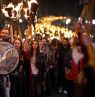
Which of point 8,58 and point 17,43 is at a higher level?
point 17,43

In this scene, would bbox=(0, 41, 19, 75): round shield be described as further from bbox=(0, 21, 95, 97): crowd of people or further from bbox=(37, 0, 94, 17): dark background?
bbox=(37, 0, 94, 17): dark background

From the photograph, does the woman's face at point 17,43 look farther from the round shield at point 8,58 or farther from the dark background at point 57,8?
the dark background at point 57,8

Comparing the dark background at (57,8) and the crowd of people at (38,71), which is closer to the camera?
the crowd of people at (38,71)

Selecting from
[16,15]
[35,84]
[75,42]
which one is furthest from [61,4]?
[75,42]

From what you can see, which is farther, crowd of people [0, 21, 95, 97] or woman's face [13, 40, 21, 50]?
woman's face [13, 40, 21, 50]

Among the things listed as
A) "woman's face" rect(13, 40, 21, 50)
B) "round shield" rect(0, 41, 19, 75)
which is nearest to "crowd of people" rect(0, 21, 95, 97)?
"woman's face" rect(13, 40, 21, 50)

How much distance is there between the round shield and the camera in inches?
460

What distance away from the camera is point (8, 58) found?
1191 centimetres

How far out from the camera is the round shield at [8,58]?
1169cm

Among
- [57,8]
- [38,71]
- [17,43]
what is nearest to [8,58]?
[17,43]

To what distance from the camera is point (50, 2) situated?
58.3 meters

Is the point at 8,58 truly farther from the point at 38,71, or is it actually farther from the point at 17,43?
the point at 38,71

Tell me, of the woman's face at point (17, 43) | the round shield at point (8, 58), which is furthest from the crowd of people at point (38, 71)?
the round shield at point (8, 58)

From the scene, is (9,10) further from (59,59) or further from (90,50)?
(90,50)
